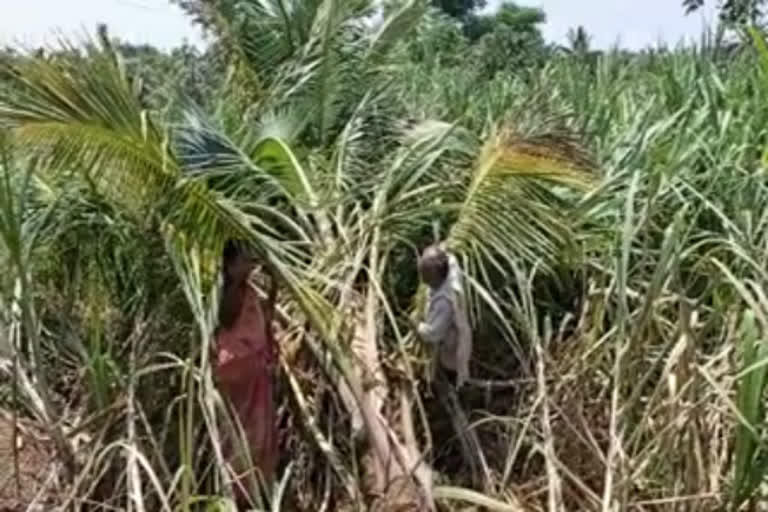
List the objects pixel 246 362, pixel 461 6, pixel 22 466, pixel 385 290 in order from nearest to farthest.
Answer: pixel 246 362
pixel 22 466
pixel 385 290
pixel 461 6

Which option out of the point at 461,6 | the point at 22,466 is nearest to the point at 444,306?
the point at 22,466

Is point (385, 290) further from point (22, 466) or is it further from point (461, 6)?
point (461, 6)

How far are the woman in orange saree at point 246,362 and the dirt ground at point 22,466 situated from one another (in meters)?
0.67

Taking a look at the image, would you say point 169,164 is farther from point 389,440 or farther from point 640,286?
point 640,286

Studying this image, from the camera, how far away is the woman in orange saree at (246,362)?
13.5 ft

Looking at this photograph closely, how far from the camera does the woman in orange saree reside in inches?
161

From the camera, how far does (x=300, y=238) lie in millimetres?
4633

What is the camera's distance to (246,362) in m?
4.10

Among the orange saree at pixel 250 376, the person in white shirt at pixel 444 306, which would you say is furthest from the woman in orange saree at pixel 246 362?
the person in white shirt at pixel 444 306

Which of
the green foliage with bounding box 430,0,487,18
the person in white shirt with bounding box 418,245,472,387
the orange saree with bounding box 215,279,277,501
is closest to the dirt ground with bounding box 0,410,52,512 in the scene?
the orange saree with bounding box 215,279,277,501

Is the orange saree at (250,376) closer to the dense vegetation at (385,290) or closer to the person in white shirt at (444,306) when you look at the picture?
the dense vegetation at (385,290)

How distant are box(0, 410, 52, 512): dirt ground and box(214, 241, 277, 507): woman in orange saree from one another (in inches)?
26.5

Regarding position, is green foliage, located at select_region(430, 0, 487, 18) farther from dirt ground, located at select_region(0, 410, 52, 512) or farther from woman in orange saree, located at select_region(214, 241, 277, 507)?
woman in orange saree, located at select_region(214, 241, 277, 507)

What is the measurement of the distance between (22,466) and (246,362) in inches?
36.1
